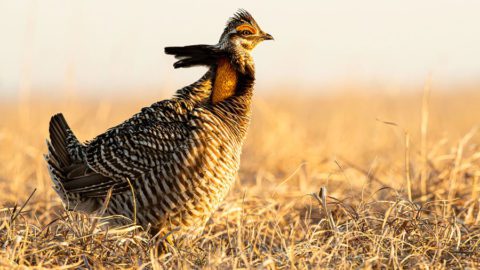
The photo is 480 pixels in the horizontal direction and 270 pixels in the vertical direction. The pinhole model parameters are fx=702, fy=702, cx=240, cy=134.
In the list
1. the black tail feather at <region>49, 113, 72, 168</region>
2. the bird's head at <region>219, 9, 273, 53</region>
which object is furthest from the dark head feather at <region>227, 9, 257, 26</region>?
the black tail feather at <region>49, 113, 72, 168</region>

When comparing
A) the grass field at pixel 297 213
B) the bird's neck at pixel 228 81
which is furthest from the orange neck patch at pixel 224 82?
the grass field at pixel 297 213

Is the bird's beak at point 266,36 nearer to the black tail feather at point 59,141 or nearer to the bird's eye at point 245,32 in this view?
the bird's eye at point 245,32

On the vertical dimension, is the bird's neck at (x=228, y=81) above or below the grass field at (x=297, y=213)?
above

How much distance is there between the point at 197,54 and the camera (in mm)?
5039

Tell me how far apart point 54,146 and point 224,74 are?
127cm

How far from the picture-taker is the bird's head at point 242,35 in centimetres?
499

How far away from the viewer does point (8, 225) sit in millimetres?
3658

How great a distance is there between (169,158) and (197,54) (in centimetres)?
102

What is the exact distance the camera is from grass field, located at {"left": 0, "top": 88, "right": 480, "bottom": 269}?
347 cm

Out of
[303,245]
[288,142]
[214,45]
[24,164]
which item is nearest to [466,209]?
[303,245]

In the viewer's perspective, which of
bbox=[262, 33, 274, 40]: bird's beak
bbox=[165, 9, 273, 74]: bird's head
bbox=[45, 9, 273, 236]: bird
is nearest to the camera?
bbox=[45, 9, 273, 236]: bird

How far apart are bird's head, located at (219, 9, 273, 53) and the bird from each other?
0.35 feet

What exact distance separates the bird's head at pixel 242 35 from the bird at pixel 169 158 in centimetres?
11

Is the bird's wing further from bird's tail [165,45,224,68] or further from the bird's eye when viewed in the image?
the bird's eye
